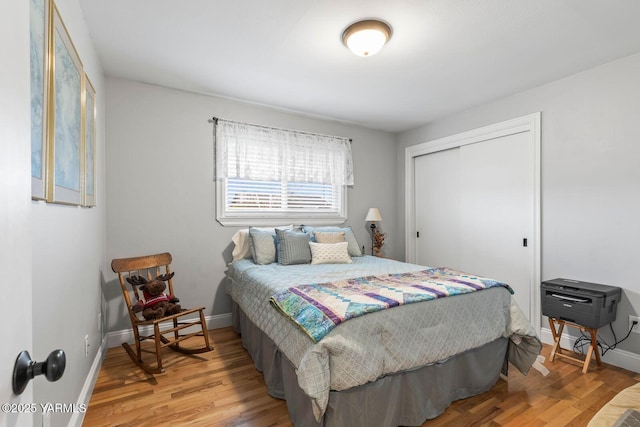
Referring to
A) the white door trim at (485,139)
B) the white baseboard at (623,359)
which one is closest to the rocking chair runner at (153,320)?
the white door trim at (485,139)

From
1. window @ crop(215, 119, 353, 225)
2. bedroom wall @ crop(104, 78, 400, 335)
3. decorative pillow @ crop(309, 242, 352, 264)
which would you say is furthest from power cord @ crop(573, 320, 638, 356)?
bedroom wall @ crop(104, 78, 400, 335)

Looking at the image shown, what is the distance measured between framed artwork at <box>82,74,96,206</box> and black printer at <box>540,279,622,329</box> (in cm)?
368

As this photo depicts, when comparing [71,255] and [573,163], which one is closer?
[71,255]

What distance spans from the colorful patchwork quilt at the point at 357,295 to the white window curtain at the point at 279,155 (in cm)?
190

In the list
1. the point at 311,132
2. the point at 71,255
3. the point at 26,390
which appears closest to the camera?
the point at 26,390

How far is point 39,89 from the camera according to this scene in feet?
3.92

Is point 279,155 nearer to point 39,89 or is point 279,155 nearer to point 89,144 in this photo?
point 89,144

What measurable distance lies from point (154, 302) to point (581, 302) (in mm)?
3506

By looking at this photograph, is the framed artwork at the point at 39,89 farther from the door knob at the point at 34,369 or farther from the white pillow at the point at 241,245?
the white pillow at the point at 241,245

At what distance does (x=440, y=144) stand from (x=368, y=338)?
326 cm

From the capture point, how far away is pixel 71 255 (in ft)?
5.62

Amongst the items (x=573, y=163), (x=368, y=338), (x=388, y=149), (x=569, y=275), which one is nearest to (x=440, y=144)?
(x=388, y=149)

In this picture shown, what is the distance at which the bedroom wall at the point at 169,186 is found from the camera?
2.95 metres

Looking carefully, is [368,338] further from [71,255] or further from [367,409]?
[71,255]
